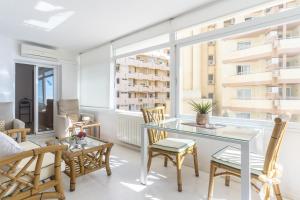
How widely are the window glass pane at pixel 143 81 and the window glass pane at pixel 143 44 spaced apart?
0.14 metres

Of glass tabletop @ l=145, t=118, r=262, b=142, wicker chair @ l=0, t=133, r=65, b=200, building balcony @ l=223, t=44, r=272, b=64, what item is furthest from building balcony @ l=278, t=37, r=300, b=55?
wicker chair @ l=0, t=133, r=65, b=200

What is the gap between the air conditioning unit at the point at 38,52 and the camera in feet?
13.5

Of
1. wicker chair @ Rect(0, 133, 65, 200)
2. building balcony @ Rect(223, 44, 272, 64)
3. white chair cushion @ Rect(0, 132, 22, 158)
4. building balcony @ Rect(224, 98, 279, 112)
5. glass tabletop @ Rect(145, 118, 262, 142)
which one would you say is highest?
building balcony @ Rect(223, 44, 272, 64)

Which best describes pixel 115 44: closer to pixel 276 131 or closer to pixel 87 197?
pixel 87 197

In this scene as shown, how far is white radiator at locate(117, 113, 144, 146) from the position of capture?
11.1ft

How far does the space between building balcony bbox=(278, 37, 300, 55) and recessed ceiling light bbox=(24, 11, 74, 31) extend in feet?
8.99

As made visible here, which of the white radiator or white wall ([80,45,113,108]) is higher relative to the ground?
white wall ([80,45,113,108])

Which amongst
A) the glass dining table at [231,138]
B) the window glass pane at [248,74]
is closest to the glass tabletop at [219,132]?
the glass dining table at [231,138]

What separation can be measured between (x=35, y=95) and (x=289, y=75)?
4985 millimetres

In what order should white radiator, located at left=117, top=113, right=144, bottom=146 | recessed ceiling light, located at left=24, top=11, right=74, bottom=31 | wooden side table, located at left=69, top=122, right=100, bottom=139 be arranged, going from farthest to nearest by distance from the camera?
wooden side table, located at left=69, top=122, right=100, bottom=139 → white radiator, located at left=117, top=113, right=144, bottom=146 → recessed ceiling light, located at left=24, top=11, right=74, bottom=31

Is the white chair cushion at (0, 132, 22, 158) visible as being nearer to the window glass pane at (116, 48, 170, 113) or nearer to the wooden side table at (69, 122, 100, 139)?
the window glass pane at (116, 48, 170, 113)

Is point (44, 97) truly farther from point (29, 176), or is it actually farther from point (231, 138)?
point (231, 138)

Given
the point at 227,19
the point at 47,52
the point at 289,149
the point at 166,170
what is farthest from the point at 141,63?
the point at 289,149

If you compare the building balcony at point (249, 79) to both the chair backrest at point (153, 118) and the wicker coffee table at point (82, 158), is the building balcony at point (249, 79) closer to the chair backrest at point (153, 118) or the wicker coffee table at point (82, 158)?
the chair backrest at point (153, 118)
